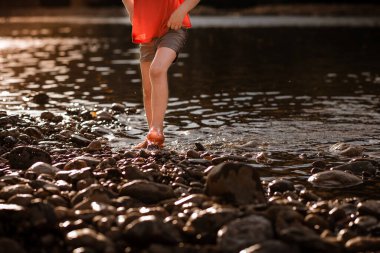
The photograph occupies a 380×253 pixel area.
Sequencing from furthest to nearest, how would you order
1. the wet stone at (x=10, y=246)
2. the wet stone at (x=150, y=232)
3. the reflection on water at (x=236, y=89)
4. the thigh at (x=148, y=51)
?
the reflection on water at (x=236, y=89)
the thigh at (x=148, y=51)
the wet stone at (x=150, y=232)
the wet stone at (x=10, y=246)

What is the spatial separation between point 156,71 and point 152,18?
605 millimetres

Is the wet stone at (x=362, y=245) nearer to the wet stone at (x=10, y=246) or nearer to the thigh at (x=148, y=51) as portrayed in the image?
the wet stone at (x=10, y=246)

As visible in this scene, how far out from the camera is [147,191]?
17.5 ft

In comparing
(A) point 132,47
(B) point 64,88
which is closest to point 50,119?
(B) point 64,88

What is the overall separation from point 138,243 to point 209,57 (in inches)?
667

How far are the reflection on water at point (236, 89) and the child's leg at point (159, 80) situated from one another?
554mm

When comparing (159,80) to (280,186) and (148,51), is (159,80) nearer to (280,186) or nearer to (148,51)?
(148,51)

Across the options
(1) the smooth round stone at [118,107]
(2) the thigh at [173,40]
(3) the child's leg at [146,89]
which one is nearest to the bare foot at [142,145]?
(3) the child's leg at [146,89]

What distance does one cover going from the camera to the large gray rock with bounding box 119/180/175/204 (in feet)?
17.4

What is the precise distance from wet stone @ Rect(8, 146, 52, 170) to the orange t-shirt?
5.80ft

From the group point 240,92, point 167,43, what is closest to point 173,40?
point 167,43

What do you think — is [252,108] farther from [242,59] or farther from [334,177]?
[242,59]

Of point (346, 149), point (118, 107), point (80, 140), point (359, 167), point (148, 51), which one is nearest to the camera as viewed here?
point (359, 167)

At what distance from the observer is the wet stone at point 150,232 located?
14.2ft
